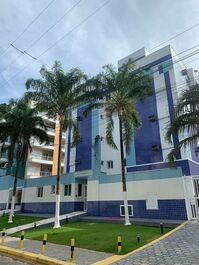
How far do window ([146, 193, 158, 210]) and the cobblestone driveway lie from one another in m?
7.12

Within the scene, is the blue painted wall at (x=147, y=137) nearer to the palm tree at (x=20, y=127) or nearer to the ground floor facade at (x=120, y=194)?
the ground floor facade at (x=120, y=194)

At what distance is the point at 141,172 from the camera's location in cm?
2055

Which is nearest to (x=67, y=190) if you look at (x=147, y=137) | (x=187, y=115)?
(x=147, y=137)

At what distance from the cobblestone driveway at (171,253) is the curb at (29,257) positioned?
238 centimetres

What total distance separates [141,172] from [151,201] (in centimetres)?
266

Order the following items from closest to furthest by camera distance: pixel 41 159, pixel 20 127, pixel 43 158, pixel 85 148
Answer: pixel 20 127, pixel 85 148, pixel 41 159, pixel 43 158

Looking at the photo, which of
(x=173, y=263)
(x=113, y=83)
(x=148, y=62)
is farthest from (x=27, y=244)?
(x=148, y=62)

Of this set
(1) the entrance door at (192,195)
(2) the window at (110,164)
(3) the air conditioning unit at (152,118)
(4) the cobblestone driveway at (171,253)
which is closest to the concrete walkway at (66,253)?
(4) the cobblestone driveway at (171,253)

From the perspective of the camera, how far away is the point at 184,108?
16.9 metres

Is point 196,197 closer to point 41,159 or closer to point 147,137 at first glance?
point 147,137

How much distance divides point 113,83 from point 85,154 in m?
15.0

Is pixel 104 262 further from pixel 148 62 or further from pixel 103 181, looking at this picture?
pixel 148 62

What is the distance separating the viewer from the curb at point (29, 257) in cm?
853

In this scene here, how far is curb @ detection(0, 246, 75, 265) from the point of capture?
853 centimetres
